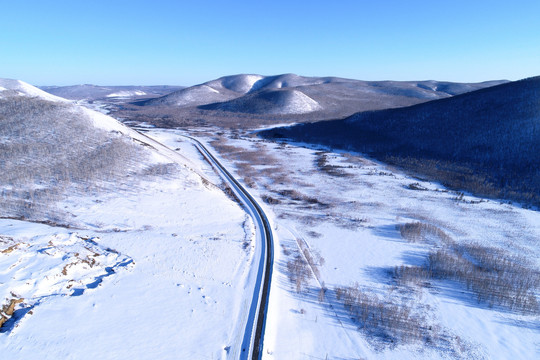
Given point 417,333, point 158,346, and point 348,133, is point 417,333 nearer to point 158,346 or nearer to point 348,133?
point 158,346

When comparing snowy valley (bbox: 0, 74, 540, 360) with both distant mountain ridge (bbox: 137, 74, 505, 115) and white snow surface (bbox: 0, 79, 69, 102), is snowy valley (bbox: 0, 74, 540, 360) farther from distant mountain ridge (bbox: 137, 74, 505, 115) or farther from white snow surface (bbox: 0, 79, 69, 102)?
distant mountain ridge (bbox: 137, 74, 505, 115)

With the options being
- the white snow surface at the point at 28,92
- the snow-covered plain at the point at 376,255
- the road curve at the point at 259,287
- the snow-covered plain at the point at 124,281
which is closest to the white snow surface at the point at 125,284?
the snow-covered plain at the point at 124,281

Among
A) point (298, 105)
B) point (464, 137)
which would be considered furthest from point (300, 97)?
point (464, 137)

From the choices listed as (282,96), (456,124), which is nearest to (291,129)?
(456,124)

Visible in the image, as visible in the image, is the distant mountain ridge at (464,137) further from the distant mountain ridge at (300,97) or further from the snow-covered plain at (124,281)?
the distant mountain ridge at (300,97)

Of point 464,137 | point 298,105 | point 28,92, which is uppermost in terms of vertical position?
point 298,105

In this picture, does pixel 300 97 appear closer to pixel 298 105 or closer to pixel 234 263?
pixel 298 105

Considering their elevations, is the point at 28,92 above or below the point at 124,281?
above
